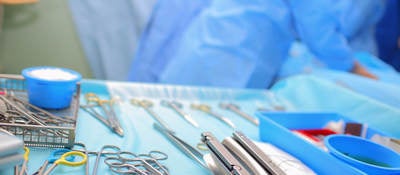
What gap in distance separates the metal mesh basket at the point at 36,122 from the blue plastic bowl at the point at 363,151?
51cm

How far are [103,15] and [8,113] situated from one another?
1141 mm

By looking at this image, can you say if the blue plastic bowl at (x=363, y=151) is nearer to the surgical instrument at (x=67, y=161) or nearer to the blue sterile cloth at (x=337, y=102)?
the blue sterile cloth at (x=337, y=102)

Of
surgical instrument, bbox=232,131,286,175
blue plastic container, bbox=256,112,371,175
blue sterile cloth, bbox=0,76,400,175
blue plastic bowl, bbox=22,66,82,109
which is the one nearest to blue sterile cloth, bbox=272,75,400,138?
blue sterile cloth, bbox=0,76,400,175

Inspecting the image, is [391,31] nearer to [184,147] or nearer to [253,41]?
[253,41]

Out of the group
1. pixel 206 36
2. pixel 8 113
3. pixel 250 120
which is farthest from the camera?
pixel 206 36

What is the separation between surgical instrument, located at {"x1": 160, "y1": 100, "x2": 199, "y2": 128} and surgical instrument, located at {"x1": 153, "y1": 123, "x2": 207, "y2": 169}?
112mm

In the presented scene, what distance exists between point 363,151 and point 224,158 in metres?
0.32

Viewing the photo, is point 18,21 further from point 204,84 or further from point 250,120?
point 250,120

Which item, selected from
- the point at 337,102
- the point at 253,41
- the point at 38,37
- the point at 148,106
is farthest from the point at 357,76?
the point at 38,37

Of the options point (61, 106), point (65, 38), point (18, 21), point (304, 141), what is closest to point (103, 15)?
point (65, 38)

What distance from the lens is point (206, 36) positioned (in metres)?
1.60

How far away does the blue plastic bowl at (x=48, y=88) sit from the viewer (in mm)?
778

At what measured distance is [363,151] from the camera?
73 centimetres

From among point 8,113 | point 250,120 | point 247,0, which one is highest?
point 247,0
